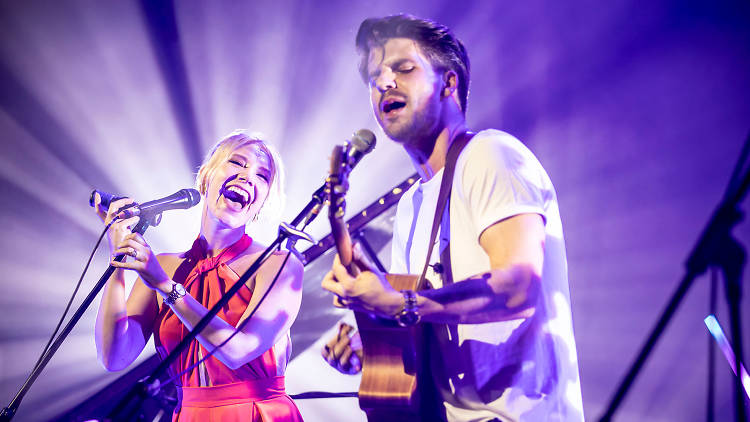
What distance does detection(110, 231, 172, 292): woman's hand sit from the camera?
2146 mm

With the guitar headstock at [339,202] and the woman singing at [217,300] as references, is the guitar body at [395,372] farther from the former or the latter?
the woman singing at [217,300]

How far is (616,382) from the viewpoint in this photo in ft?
8.93

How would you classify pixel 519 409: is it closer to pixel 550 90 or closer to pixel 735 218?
pixel 735 218

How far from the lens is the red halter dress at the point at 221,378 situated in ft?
7.58

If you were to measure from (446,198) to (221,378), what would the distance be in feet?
4.31

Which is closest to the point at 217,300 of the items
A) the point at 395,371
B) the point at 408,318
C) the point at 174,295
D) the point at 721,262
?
the point at 174,295

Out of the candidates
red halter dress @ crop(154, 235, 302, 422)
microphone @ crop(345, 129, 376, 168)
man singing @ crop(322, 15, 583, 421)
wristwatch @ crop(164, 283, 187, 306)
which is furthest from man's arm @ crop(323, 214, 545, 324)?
red halter dress @ crop(154, 235, 302, 422)

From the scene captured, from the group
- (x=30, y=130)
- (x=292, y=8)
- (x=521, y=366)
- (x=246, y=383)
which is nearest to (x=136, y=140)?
(x=30, y=130)

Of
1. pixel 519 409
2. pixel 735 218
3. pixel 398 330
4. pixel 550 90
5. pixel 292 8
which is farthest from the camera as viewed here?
pixel 292 8

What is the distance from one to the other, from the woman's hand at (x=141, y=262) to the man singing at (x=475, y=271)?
0.78 meters

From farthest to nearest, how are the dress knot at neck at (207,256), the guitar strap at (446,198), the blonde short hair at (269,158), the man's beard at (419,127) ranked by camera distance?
the blonde short hair at (269,158) → the dress knot at neck at (207,256) → the man's beard at (419,127) → the guitar strap at (446,198)

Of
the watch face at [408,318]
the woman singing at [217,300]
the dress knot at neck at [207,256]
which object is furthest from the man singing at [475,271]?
the dress knot at neck at [207,256]

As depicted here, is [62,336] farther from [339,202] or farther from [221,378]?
[339,202]

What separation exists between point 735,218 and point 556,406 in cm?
74
